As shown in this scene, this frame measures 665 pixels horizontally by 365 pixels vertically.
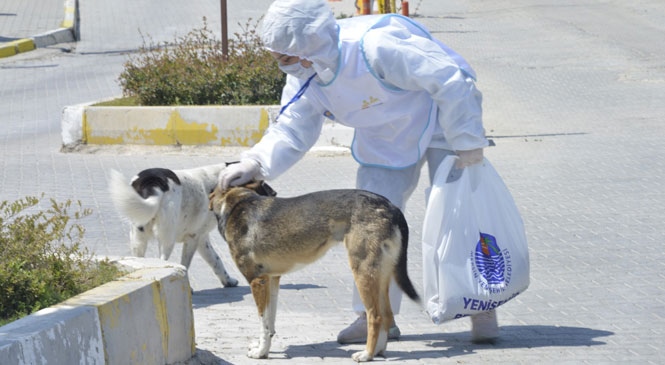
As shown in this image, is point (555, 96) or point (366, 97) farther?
point (555, 96)

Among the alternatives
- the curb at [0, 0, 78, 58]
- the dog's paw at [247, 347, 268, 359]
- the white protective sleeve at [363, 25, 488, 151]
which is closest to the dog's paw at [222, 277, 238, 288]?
the dog's paw at [247, 347, 268, 359]

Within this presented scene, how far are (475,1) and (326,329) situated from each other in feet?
69.8

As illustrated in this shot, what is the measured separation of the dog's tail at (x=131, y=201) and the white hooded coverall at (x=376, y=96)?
106cm

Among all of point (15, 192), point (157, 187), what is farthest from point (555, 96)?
point (157, 187)

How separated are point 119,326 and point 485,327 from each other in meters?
2.06

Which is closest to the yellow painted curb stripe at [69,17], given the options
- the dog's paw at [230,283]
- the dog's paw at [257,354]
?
the dog's paw at [230,283]

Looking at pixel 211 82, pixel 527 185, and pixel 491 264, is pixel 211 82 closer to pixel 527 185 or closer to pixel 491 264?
pixel 527 185

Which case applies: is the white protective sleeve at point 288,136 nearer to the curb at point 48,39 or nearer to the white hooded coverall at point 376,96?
the white hooded coverall at point 376,96

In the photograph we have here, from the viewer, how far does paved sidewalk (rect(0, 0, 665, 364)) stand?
5.46 m

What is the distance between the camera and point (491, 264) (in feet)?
16.8

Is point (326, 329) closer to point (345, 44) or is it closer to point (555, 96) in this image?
point (345, 44)

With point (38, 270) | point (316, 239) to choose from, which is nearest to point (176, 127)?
point (316, 239)

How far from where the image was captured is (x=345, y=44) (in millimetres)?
4953

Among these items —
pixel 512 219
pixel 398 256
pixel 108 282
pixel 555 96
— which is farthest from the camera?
pixel 555 96
